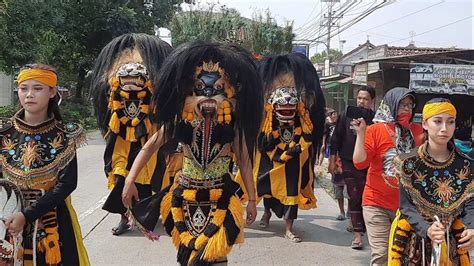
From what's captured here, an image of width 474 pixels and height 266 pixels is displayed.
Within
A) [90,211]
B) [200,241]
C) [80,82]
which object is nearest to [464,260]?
[200,241]

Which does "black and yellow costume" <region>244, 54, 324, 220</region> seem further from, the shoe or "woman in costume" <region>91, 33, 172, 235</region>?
the shoe

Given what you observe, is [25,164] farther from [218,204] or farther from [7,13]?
[7,13]

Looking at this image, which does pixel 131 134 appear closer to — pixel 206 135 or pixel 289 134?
pixel 289 134

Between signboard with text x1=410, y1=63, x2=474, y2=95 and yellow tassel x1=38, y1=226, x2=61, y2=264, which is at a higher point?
signboard with text x1=410, y1=63, x2=474, y2=95

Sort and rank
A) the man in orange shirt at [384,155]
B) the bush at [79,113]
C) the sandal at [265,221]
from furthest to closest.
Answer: the bush at [79,113] → the sandal at [265,221] → the man in orange shirt at [384,155]

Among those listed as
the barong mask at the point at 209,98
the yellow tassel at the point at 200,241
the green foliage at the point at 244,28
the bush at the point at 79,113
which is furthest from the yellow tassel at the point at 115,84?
the bush at the point at 79,113

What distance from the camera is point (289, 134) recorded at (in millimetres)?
6277

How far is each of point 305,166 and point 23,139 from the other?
374 centimetres

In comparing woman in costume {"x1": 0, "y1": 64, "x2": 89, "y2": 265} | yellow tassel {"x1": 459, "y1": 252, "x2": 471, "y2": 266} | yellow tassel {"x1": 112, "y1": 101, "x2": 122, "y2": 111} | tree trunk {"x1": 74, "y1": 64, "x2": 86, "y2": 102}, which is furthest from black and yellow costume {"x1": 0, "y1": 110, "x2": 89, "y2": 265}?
tree trunk {"x1": 74, "y1": 64, "x2": 86, "y2": 102}

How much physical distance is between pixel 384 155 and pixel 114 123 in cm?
297

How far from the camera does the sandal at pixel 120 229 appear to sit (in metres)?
6.26

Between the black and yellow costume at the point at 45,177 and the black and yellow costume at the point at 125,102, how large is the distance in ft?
7.96

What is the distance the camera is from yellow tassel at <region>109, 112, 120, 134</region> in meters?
5.84

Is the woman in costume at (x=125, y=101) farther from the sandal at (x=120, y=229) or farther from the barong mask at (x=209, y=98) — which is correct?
the barong mask at (x=209, y=98)
